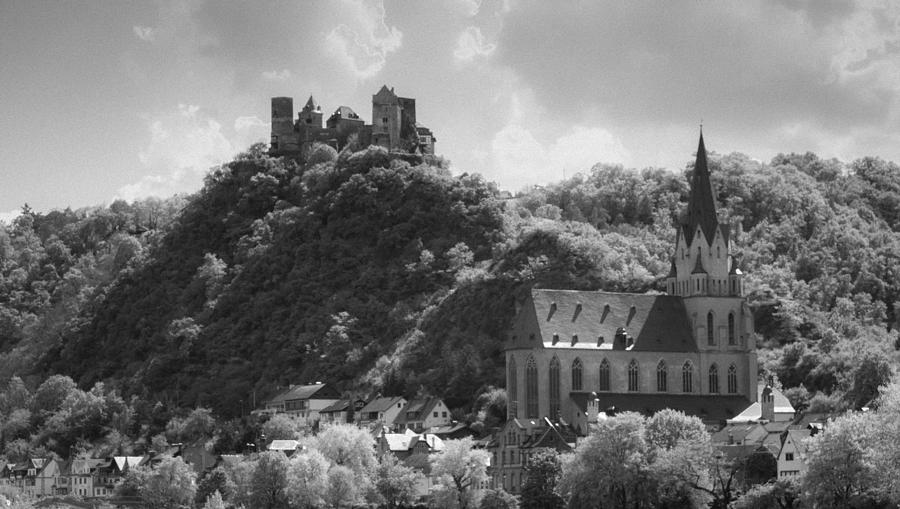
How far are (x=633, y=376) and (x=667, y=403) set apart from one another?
4.04 meters

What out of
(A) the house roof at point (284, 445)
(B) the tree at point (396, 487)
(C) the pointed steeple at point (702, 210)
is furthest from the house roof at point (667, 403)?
(A) the house roof at point (284, 445)

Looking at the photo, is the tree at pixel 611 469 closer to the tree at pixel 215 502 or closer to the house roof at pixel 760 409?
the house roof at pixel 760 409

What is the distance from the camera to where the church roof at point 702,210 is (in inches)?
5935

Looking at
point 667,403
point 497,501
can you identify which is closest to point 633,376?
point 667,403

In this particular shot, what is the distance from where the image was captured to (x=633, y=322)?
14700 cm

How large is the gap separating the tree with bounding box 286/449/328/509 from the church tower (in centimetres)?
3326

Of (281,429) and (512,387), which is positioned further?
(281,429)

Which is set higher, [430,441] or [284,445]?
[430,441]

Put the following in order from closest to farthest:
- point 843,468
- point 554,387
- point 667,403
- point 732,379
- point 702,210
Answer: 1. point 843,468
2. point 667,403
3. point 554,387
4. point 732,379
5. point 702,210

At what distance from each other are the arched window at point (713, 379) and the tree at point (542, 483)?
1026 inches

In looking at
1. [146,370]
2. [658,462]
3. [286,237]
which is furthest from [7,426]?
[658,462]

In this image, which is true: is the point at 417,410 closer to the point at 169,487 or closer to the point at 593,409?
the point at 169,487

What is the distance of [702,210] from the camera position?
15125cm

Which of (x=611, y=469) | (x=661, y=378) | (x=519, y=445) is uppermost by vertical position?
(x=661, y=378)
